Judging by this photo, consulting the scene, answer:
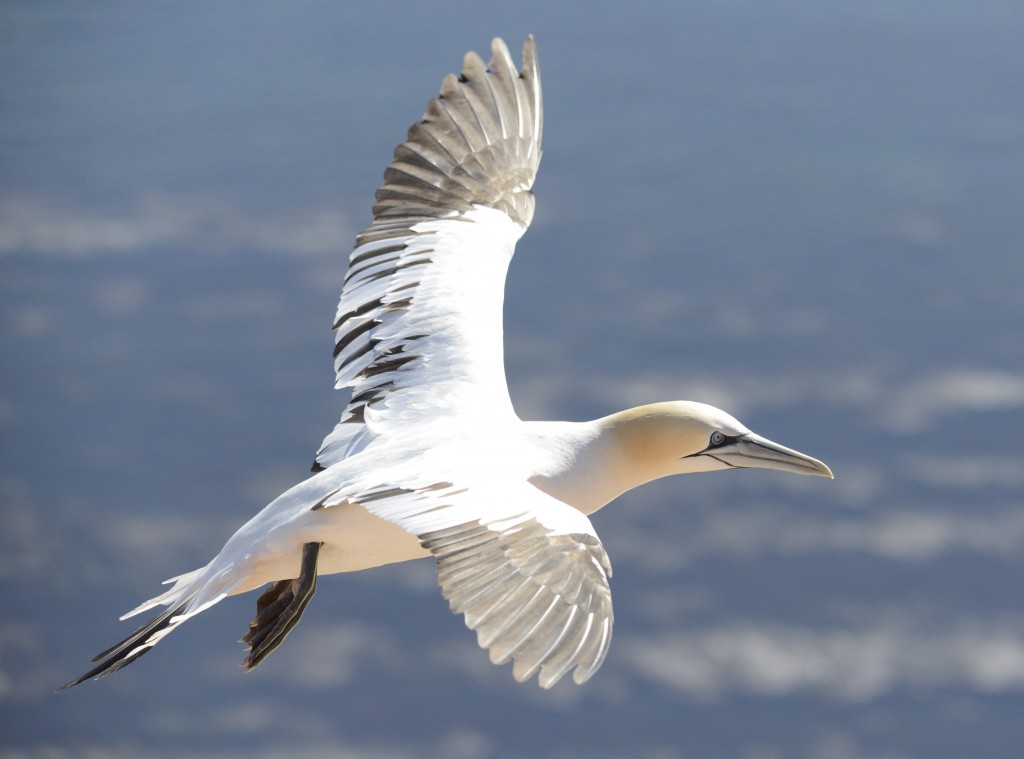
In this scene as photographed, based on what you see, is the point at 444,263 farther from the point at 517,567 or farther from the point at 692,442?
the point at 517,567

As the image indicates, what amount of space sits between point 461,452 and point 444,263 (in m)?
1.40

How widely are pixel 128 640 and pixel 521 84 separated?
10.1 feet

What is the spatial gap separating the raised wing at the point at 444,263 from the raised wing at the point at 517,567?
88 centimetres

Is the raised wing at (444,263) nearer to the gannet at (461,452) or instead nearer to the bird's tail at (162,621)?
the gannet at (461,452)

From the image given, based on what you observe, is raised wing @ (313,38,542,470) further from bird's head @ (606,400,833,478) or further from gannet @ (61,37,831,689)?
bird's head @ (606,400,833,478)

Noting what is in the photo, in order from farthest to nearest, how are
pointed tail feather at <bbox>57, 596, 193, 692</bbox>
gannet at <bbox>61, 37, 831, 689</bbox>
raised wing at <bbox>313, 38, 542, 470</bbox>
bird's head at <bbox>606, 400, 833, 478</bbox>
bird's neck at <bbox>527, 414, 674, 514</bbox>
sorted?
raised wing at <bbox>313, 38, 542, 470</bbox>
bird's head at <bbox>606, 400, 833, 478</bbox>
bird's neck at <bbox>527, 414, 674, 514</bbox>
pointed tail feather at <bbox>57, 596, 193, 692</bbox>
gannet at <bbox>61, 37, 831, 689</bbox>

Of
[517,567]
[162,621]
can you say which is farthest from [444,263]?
[517,567]

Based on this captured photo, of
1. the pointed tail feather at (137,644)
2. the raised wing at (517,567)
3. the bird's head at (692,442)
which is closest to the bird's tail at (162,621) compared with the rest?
the pointed tail feather at (137,644)

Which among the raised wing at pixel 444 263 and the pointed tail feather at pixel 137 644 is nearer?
the pointed tail feather at pixel 137 644

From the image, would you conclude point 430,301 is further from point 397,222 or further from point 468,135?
point 468,135

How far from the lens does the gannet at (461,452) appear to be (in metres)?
4.32

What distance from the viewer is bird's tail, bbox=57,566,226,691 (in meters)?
4.79

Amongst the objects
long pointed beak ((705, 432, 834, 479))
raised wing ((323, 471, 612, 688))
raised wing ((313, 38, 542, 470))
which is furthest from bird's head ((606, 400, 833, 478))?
raised wing ((323, 471, 612, 688))

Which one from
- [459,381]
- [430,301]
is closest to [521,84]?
[430,301]
